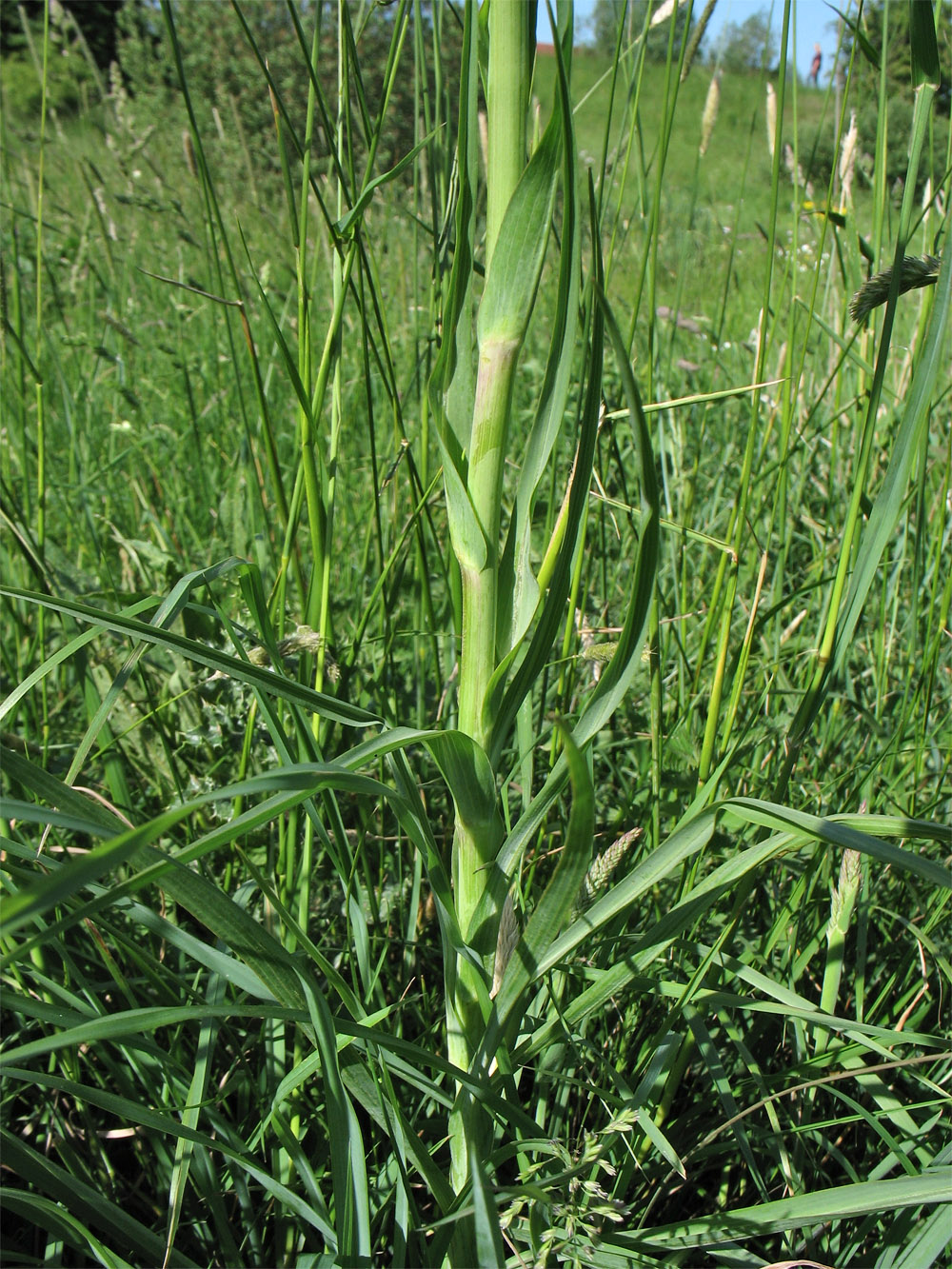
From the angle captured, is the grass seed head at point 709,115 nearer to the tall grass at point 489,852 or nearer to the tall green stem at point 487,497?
the tall grass at point 489,852

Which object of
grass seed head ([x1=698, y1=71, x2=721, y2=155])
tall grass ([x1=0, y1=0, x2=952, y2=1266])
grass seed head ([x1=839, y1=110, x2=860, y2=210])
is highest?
grass seed head ([x1=698, y1=71, x2=721, y2=155])

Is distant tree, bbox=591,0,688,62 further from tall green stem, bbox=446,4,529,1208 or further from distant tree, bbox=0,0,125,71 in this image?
distant tree, bbox=0,0,125,71

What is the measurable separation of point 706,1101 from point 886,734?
49 centimetres

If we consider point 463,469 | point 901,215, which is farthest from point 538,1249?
point 901,215

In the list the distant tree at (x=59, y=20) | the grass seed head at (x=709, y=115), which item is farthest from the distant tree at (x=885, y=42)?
the distant tree at (x=59, y=20)

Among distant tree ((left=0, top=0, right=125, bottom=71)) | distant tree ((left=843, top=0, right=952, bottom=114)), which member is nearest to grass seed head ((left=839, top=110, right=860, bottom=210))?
distant tree ((left=843, top=0, right=952, bottom=114))

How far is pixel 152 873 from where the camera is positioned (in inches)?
12.6

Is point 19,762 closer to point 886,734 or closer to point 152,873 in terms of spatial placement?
point 152,873

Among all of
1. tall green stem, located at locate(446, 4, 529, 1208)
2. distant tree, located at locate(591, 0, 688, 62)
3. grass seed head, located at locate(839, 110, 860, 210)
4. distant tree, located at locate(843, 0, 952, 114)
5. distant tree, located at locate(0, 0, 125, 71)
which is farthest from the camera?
distant tree, located at locate(0, 0, 125, 71)

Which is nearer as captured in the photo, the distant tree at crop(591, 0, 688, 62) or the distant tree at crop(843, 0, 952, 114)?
the distant tree at crop(843, 0, 952, 114)

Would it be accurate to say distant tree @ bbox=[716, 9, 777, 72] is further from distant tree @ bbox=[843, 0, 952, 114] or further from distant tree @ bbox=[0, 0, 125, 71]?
distant tree @ bbox=[0, 0, 125, 71]

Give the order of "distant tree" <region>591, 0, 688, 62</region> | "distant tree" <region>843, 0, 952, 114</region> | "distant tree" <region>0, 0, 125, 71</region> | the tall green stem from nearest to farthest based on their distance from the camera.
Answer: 1. the tall green stem
2. "distant tree" <region>843, 0, 952, 114</region>
3. "distant tree" <region>591, 0, 688, 62</region>
4. "distant tree" <region>0, 0, 125, 71</region>

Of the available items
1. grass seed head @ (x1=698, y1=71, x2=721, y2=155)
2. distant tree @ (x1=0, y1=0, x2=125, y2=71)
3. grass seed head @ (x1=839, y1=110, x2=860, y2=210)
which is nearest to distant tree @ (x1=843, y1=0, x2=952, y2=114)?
grass seed head @ (x1=839, y1=110, x2=860, y2=210)

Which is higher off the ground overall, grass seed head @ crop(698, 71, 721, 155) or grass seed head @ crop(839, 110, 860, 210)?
grass seed head @ crop(698, 71, 721, 155)
